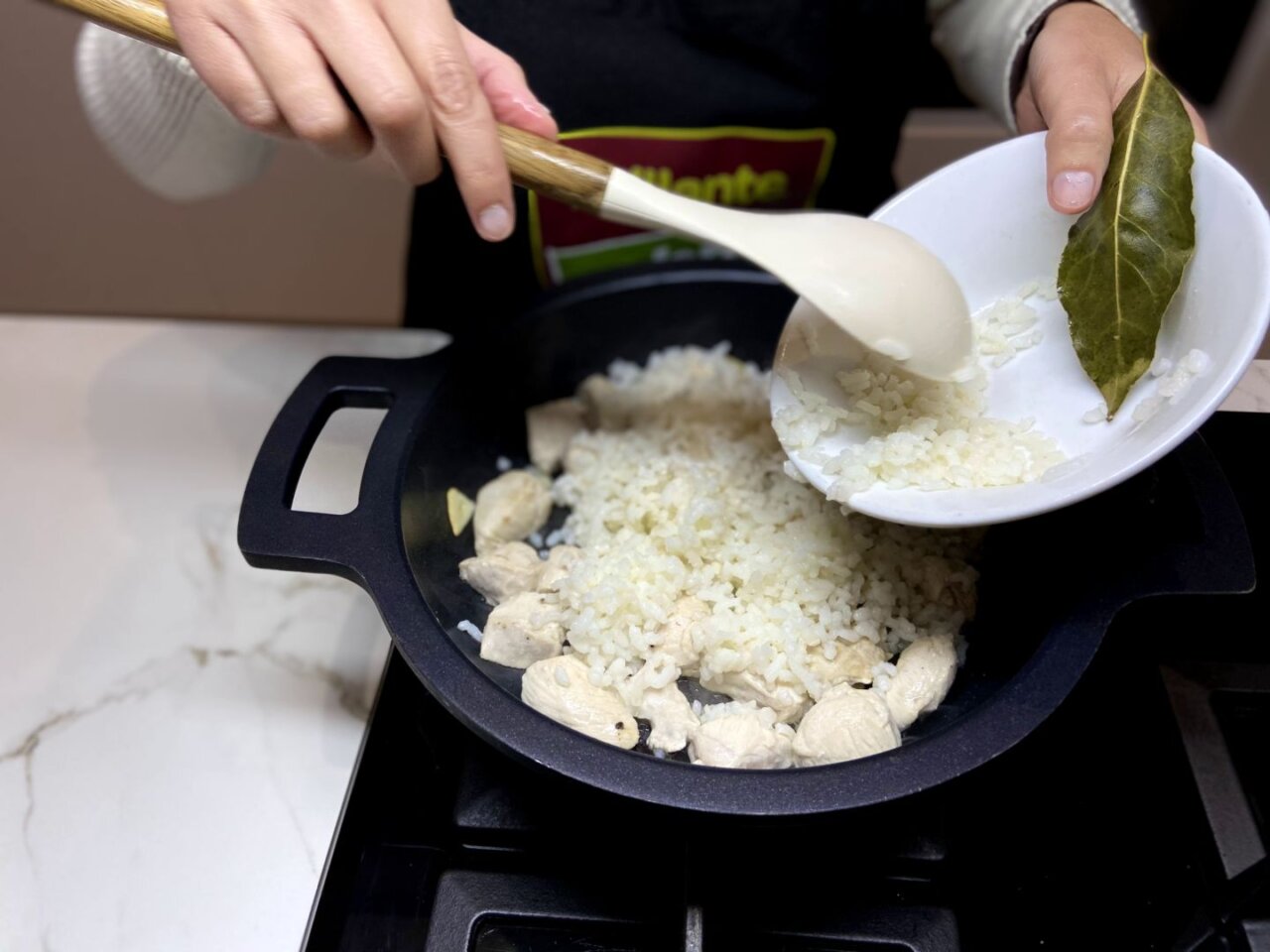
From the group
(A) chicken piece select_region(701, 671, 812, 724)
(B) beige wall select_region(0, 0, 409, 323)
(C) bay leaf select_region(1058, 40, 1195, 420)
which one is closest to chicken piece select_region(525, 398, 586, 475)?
(A) chicken piece select_region(701, 671, 812, 724)

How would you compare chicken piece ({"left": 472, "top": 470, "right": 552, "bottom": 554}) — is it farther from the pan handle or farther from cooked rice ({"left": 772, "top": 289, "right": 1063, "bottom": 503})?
cooked rice ({"left": 772, "top": 289, "right": 1063, "bottom": 503})

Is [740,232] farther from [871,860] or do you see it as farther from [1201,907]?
[1201,907]

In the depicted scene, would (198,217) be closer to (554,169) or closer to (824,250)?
(554,169)

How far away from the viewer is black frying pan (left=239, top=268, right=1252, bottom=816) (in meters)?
0.61

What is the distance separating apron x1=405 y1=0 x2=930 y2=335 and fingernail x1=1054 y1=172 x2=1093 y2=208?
465mm

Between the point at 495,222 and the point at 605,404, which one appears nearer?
the point at 495,222

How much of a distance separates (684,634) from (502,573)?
0.61 ft

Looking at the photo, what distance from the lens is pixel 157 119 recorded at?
102 cm

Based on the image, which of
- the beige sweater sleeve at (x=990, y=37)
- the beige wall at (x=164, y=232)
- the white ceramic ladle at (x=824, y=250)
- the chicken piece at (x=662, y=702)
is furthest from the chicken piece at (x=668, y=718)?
the beige wall at (x=164, y=232)

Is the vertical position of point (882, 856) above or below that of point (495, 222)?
below

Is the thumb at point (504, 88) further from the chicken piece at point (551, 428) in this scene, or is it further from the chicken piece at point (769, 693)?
the chicken piece at point (769, 693)

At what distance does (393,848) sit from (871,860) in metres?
0.38

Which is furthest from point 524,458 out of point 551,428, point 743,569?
point 743,569

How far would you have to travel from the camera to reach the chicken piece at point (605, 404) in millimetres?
1061
